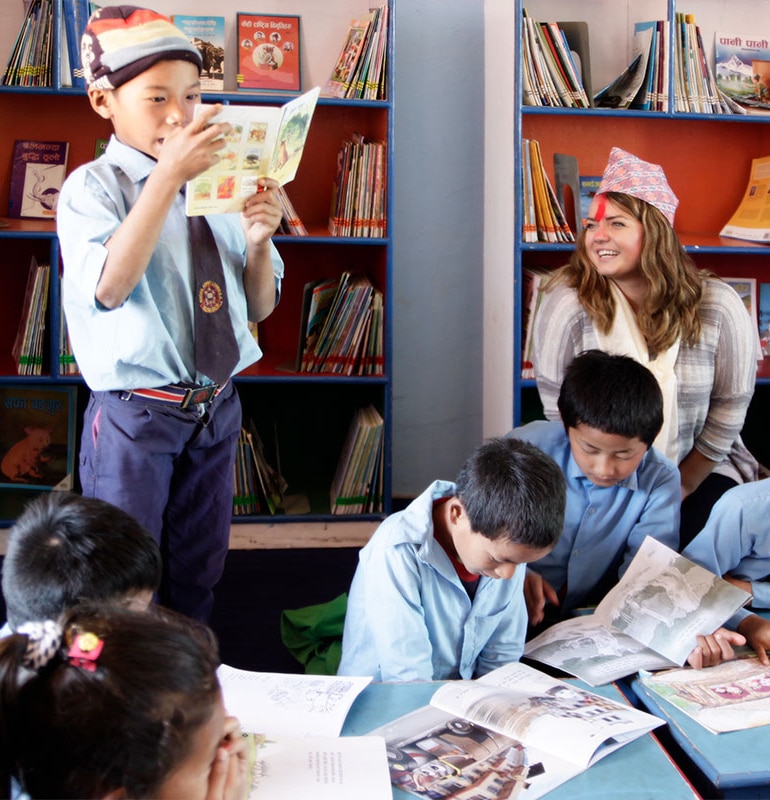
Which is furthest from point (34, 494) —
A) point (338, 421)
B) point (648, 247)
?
point (648, 247)

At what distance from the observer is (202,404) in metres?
1.75

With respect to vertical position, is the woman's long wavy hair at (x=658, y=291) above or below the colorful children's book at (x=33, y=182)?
below

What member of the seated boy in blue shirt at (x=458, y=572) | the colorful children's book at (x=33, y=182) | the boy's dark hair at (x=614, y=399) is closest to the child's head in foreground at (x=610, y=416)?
the boy's dark hair at (x=614, y=399)

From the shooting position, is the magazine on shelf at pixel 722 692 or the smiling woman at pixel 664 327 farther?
the smiling woman at pixel 664 327

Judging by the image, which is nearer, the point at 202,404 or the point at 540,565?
the point at 202,404

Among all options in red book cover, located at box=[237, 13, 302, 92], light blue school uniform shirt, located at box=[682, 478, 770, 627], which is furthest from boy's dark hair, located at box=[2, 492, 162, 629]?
red book cover, located at box=[237, 13, 302, 92]

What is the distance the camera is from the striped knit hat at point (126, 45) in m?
1.57

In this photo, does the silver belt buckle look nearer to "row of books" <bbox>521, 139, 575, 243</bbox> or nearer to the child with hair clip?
the child with hair clip

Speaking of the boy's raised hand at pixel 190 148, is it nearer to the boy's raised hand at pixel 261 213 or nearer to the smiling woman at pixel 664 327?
the boy's raised hand at pixel 261 213

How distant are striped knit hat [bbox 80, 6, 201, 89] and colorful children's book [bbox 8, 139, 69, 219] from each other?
1.80 meters

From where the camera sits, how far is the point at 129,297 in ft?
Answer: 5.35

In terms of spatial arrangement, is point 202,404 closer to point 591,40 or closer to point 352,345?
point 352,345

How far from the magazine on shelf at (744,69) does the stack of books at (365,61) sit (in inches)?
46.9

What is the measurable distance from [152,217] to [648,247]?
1472 mm
